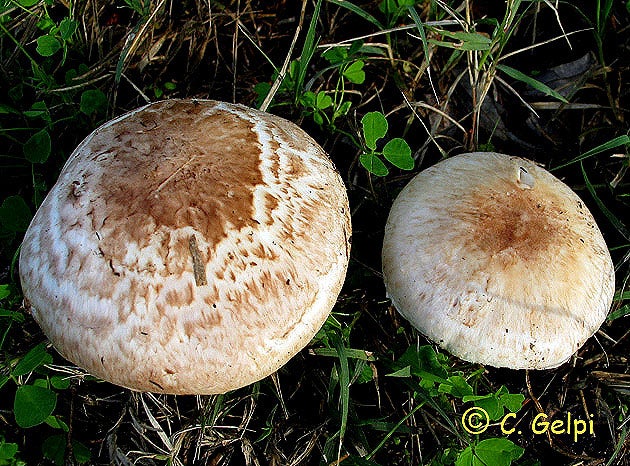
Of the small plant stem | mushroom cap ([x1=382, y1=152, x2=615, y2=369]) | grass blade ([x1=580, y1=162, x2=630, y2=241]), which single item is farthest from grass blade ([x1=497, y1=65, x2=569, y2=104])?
the small plant stem

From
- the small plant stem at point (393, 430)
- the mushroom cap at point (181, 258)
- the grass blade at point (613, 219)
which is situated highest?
the mushroom cap at point (181, 258)

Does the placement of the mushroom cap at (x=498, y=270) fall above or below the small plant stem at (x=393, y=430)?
above

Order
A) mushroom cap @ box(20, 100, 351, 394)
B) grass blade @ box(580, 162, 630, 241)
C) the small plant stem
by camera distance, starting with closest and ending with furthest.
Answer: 1. mushroom cap @ box(20, 100, 351, 394)
2. the small plant stem
3. grass blade @ box(580, 162, 630, 241)

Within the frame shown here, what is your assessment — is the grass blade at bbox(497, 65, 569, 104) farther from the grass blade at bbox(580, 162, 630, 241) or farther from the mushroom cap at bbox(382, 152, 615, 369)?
the mushroom cap at bbox(382, 152, 615, 369)

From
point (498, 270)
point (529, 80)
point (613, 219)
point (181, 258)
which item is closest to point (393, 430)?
point (498, 270)

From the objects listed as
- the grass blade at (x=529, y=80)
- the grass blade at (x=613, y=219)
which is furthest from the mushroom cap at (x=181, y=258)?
the grass blade at (x=613, y=219)

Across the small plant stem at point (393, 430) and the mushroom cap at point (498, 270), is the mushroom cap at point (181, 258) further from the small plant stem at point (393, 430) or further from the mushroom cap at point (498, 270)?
the small plant stem at point (393, 430)

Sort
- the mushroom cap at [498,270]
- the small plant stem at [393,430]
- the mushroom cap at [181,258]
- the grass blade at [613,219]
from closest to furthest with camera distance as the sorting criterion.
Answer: the mushroom cap at [181,258]
the mushroom cap at [498,270]
the small plant stem at [393,430]
the grass blade at [613,219]

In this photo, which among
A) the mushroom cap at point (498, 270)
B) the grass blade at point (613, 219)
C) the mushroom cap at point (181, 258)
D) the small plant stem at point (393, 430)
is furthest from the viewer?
the grass blade at point (613, 219)
